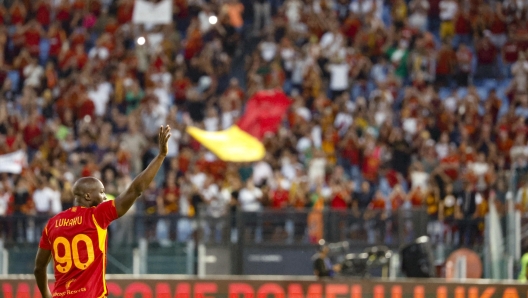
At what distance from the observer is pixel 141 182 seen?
689 cm

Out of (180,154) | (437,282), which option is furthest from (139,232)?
A: (437,282)

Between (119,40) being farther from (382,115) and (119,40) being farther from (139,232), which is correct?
(139,232)

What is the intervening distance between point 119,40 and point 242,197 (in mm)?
7135

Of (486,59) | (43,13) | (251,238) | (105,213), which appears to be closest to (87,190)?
(105,213)

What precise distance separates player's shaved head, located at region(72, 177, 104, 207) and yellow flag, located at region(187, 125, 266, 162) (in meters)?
12.7

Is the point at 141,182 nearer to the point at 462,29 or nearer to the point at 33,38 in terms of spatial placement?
the point at 462,29

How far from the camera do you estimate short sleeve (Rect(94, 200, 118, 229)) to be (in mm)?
7070

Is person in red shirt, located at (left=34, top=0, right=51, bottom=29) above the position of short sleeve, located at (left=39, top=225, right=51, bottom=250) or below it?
above

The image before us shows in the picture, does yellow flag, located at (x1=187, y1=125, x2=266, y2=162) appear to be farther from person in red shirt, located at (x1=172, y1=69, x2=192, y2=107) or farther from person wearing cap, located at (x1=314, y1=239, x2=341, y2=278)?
person wearing cap, located at (x1=314, y1=239, x2=341, y2=278)

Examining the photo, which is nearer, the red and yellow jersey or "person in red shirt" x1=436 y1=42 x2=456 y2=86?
the red and yellow jersey

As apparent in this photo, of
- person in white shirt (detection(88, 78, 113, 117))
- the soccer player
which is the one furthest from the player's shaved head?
person in white shirt (detection(88, 78, 113, 117))

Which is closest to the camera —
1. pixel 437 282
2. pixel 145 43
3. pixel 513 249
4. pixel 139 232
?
pixel 437 282

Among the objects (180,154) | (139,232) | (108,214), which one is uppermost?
(180,154)

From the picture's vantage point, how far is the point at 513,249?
15797 millimetres
